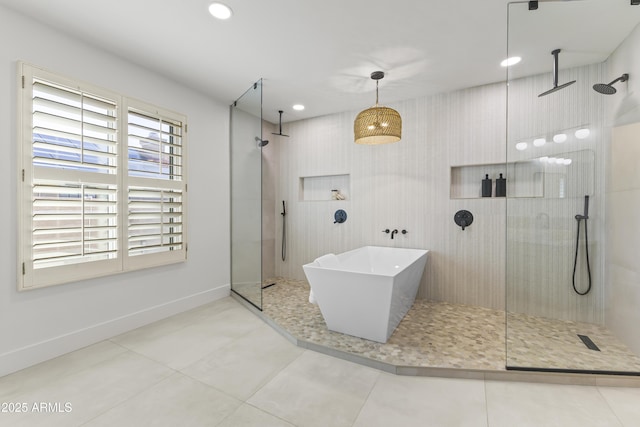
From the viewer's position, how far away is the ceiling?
208cm

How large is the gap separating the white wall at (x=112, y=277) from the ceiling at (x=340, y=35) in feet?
0.56

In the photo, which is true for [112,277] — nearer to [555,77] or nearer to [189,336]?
[189,336]

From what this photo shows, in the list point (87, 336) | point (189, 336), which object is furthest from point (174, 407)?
point (87, 336)

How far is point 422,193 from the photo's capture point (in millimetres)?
3738

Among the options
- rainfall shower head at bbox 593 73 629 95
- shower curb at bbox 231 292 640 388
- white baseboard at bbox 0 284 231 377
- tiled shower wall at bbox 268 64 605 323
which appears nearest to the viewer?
shower curb at bbox 231 292 640 388

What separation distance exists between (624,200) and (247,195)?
12.2ft

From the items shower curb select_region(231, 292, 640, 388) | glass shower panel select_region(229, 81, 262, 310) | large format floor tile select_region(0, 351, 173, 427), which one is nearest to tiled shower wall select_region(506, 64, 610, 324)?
shower curb select_region(231, 292, 640, 388)

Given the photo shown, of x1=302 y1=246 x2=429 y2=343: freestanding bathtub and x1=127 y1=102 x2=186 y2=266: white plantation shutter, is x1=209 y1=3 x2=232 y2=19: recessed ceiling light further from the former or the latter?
x1=302 y1=246 x2=429 y2=343: freestanding bathtub

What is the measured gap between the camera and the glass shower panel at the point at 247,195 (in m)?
3.44

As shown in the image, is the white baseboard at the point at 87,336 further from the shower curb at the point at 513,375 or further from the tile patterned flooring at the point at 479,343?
the shower curb at the point at 513,375

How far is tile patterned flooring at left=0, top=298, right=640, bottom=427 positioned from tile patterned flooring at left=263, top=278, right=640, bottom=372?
149mm

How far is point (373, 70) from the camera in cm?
304

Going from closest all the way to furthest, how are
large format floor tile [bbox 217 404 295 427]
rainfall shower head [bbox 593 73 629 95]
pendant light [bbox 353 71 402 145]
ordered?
large format floor tile [bbox 217 404 295 427]
rainfall shower head [bbox 593 73 629 95]
pendant light [bbox 353 71 402 145]

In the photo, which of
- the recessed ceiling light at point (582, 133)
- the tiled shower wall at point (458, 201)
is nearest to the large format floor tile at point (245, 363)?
the tiled shower wall at point (458, 201)
